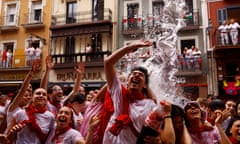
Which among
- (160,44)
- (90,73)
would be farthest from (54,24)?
(160,44)

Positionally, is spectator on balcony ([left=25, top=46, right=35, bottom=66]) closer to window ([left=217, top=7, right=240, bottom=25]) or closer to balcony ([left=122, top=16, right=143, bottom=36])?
balcony ([left=122, top=16, right=143, bottom=36])

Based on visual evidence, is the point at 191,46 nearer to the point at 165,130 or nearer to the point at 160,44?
the point at 160,44

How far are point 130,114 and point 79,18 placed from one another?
16465 millimetres

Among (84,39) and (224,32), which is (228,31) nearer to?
(224,32)

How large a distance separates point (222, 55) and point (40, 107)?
1360 cm

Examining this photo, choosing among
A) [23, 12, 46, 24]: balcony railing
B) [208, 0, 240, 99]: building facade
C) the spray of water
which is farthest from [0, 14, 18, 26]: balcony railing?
[208, 0, 240, 99]: building facade

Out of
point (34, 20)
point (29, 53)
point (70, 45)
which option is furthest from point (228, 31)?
point (34, 20)

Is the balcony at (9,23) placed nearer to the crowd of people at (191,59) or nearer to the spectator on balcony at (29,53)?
the spectator on balcony at (29,53)

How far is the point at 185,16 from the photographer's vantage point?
16.2 m

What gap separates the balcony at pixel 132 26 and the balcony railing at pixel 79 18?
3.92 feet

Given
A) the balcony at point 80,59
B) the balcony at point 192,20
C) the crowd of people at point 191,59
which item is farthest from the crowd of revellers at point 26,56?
the balcony at point 192,20

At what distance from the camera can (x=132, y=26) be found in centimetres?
1662

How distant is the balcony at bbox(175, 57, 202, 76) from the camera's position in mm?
14578

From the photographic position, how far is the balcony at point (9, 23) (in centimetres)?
1917
